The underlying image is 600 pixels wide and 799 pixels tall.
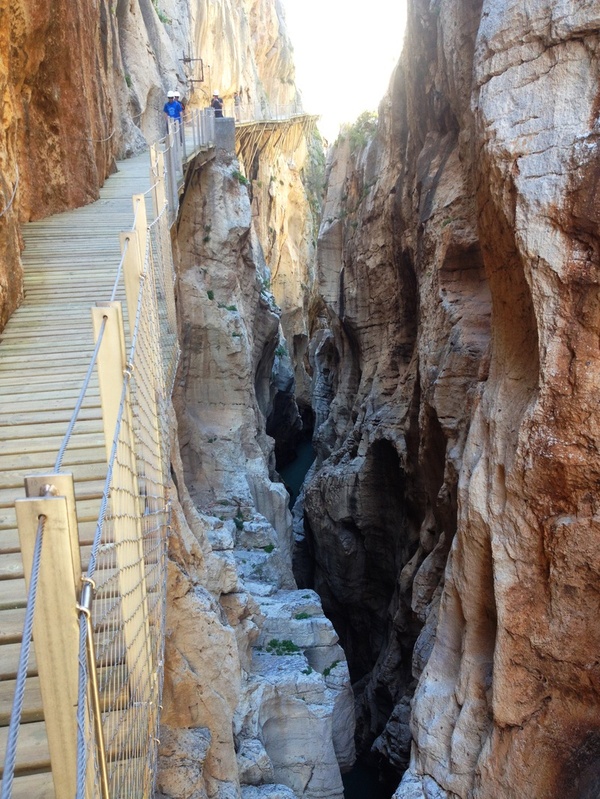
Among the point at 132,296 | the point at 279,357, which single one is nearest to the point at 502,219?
the point at 132,296

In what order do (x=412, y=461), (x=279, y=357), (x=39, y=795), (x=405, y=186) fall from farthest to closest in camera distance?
(x=279, y=357)
(x=405, y=186)
(x=412, y=461)
(x=39, y=795)

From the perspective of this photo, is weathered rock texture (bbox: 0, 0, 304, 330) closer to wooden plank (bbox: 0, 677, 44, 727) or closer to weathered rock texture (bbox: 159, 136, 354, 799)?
weathered rock texture (bbox: 159, 136, 354, 799)

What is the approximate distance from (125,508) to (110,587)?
0.39 meters

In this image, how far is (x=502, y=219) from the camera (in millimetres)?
6762

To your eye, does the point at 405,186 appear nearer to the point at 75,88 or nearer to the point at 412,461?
the point at 412,461

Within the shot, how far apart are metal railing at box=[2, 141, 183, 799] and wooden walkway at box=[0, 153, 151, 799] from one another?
1.10 ft

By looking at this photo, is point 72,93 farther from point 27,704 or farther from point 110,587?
point 27,704

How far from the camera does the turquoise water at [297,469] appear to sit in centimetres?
2648

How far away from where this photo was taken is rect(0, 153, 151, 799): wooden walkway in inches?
110

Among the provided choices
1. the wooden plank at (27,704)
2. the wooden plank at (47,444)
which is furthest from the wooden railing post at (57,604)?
the wooden plank at (47,444)

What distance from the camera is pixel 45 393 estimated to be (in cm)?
532

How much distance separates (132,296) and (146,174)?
31.6ft

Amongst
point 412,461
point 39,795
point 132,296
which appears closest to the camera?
point 39,795

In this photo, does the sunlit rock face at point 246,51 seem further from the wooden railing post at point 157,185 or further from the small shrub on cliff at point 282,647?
the small shrub on cliff at point 282,647
